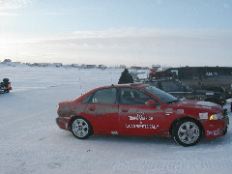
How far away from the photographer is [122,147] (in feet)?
33.1

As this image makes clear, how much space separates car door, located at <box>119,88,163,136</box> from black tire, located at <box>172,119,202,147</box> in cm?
51

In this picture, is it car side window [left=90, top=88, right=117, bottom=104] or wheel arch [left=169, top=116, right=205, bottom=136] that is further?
car side window [left=90, top=88, right=117, bottom=104]

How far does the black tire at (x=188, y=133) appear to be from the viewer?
9914 millimetres

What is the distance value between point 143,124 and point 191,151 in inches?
54.8

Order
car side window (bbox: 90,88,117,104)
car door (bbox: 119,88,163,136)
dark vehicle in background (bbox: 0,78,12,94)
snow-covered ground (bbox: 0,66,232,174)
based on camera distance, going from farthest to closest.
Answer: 1. dark vehicle in background (bbox: 0,78,12,94)
2. car side window (bbox: 90,88,117,104)
3. car door (bbox: 119,88,163,136)
4. snow-covered ground (bbox: 0,66,232,174)

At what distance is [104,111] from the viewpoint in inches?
425

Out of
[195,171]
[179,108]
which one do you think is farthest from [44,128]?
[195,171]

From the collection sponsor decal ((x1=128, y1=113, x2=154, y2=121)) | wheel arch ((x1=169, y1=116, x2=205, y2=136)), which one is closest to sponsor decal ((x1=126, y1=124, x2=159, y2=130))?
sponsor decal ((x1=128, y1=113, x2=154, y2=121))

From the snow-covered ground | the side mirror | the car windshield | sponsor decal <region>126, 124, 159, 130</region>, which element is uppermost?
the car windshield

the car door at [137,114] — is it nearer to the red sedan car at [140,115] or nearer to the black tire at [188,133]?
the red sedan car at [140,115]

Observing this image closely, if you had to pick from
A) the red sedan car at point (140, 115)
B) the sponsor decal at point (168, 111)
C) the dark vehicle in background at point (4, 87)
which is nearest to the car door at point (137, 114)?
the red sedan car at point (140, 115)

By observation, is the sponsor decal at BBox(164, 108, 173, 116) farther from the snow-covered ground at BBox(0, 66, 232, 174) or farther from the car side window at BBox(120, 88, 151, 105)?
the snow-covered ground at BBox(0, 66, 232, 174)

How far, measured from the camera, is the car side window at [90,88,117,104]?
10898mm

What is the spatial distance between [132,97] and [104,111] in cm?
75
